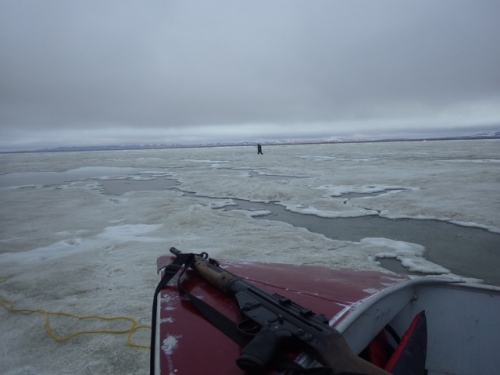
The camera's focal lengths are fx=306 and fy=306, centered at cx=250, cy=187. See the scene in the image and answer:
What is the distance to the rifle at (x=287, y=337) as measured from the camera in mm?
1327

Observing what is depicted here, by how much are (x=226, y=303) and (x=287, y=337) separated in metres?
0.74

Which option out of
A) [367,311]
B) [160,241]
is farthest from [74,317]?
[367,311]

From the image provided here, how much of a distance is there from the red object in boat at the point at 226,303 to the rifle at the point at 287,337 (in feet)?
0.50

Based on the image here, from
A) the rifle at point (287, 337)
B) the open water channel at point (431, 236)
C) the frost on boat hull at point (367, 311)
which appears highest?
the rifle at point (287, 337)

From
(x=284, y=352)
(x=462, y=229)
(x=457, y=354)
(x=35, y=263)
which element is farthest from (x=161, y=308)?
(x=462, y=229)

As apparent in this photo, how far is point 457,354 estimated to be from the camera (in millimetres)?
2408

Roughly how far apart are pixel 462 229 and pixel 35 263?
25.9 feet

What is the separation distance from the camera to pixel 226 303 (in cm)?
217

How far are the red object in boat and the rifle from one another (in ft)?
0.50

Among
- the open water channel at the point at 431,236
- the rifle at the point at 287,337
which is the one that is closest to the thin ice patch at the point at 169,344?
the rifle at the point at 287,337

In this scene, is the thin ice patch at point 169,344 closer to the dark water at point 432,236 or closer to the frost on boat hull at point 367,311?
the frost on boat hull at point 367,311

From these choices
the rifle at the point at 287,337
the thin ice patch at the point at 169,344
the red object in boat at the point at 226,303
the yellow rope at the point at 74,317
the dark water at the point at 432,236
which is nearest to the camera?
the rifle at the point at 287,337

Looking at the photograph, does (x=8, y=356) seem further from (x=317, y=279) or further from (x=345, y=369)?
(x=345, y=369)

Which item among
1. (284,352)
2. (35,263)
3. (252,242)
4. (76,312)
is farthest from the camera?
(252,242)
